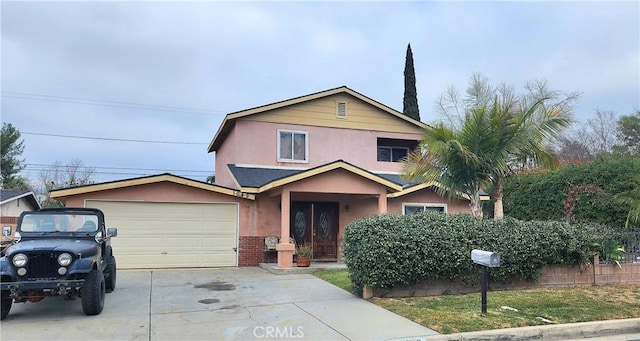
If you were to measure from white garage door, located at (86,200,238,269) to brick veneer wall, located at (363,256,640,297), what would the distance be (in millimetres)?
7406

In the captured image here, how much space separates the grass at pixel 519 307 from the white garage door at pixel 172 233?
6322 millimetres

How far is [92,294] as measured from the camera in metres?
7.66

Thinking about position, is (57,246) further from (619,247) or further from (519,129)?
(619,247)

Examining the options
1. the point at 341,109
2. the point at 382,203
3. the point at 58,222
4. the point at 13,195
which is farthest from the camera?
the point at 13,195

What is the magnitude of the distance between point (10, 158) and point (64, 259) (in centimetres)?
4000

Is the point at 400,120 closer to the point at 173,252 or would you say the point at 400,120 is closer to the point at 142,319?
the point at 173,252

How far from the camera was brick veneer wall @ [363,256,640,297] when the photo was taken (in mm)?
9664

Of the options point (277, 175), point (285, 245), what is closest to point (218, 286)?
point (285, 245)

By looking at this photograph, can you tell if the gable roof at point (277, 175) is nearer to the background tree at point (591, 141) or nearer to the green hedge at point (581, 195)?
the green hedge at point (581, 195)

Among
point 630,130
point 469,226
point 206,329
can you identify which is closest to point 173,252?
point 206,329

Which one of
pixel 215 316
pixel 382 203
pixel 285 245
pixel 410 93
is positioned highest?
pixel 410 93

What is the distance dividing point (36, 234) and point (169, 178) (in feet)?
20.6

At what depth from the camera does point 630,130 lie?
29.3 metres

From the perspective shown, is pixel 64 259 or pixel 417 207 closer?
pixel 64 259
